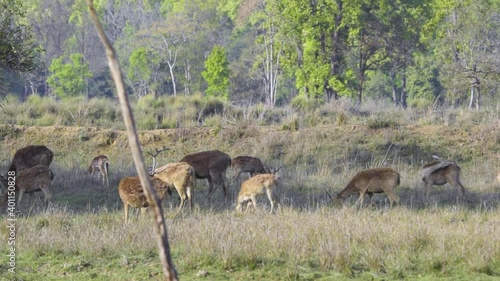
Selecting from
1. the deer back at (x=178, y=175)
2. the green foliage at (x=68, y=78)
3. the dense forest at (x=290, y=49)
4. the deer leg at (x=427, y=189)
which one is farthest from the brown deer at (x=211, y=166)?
the green foliage at (x=68, y=78)

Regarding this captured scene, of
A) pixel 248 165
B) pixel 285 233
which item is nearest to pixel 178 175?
pixel 248 165

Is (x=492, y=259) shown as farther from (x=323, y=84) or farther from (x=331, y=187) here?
(x=323, y=84)

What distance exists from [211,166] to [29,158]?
452 centimetres

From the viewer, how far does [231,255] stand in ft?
32.2

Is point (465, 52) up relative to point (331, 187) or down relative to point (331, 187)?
up

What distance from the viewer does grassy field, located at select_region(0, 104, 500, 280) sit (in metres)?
9.73

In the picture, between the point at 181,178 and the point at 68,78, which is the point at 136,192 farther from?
the point at 68,78

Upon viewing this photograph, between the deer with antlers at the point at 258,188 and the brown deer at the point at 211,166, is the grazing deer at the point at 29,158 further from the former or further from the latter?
the deer with antlers at the point at 258,188

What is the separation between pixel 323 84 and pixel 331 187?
22651 mm

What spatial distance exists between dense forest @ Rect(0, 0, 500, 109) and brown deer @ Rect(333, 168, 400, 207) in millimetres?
8093

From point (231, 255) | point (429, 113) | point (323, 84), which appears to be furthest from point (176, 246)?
point (323, 84)

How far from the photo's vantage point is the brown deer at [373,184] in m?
15.5

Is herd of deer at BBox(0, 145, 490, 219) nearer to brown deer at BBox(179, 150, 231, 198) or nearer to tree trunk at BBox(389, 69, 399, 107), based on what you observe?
brown deer at BBox(179, 150, 231, 198)

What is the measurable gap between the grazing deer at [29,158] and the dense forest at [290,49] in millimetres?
1851
